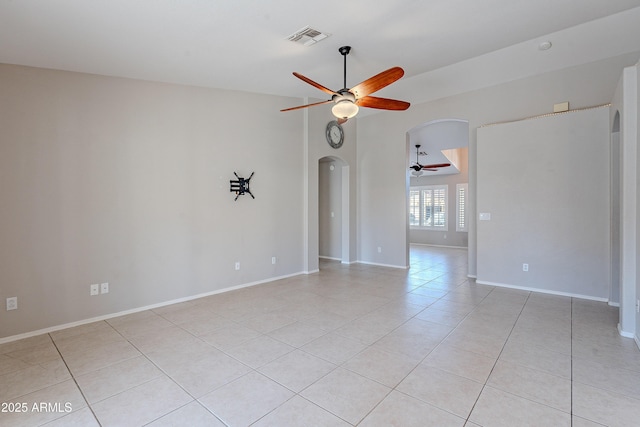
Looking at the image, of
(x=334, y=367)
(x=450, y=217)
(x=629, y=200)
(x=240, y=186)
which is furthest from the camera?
(x=450, y=217)

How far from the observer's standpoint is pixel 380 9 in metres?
2.97

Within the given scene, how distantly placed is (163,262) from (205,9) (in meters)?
3.13

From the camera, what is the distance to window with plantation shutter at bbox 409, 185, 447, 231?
1088 cm

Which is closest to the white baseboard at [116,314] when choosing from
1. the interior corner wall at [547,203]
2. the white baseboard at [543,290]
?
the white baseboard at [543,290]

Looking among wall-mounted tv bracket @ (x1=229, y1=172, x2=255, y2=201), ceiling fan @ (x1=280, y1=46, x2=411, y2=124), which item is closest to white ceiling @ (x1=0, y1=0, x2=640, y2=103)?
ceiling fan @ (x1=280, y1=46, x2=411, y2=124)

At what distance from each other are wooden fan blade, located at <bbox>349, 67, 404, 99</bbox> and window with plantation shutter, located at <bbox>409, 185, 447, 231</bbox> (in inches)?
330

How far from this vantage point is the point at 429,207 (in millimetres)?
11273

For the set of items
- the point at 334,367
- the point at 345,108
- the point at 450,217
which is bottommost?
the point at 334,367

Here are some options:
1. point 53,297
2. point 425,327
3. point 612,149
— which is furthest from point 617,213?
point 53,297

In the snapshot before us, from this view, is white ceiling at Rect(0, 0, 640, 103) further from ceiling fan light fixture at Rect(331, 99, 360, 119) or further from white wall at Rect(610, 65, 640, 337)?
white wall at Rect(610, 65, 640, 337)

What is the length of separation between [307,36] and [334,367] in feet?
11.2

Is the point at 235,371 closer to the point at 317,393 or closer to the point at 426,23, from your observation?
the point at 317,393

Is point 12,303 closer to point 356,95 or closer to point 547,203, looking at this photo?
point 356,95

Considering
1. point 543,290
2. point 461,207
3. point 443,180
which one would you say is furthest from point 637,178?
point 443,180
